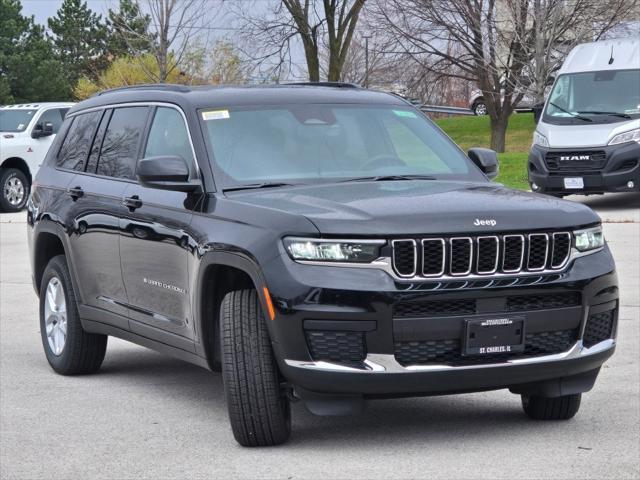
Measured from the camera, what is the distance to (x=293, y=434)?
6.59m

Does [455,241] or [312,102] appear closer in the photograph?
[455,241]

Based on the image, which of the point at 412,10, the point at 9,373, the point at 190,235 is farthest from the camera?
the point at 412,10

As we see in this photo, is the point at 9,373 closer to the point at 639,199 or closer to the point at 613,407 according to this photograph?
the point at 613,407

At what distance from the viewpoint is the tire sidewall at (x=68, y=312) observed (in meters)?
8.38

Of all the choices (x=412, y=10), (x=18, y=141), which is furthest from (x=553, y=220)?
(x=412, y=10)

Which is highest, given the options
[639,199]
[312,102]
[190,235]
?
[312,102]

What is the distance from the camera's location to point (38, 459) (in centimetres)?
623

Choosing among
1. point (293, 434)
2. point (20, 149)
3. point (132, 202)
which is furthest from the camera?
point (20, 149)

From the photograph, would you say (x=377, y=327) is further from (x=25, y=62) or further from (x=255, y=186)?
(x=25, y=62)

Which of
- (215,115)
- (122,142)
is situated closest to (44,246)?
(122,142)

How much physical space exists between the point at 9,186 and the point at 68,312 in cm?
1695

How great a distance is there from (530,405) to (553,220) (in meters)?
1.13

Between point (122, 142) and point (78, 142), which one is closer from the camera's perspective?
point (122, 142)

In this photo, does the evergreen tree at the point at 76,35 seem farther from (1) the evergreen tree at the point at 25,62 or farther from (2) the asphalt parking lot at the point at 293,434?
(2) the asphalt parking lot at the point at 293,434
